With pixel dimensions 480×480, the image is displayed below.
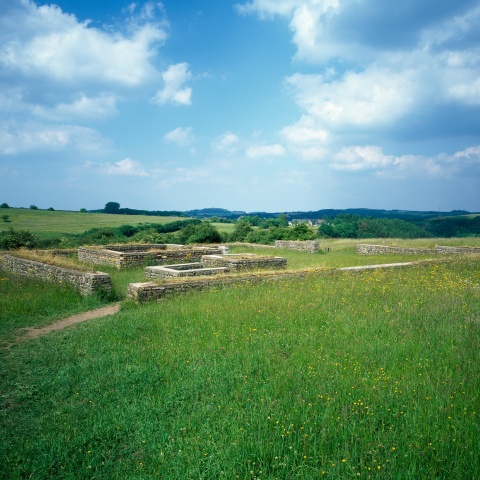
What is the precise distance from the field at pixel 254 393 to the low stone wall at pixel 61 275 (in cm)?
322

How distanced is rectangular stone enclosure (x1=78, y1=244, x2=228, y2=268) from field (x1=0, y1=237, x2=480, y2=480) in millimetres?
9161

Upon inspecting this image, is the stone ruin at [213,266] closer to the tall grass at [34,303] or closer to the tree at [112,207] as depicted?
the tall grass at [34,303]

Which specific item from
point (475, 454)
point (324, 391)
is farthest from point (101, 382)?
point (475, 454)

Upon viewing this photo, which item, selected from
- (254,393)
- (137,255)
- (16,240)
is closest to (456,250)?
(137,255)

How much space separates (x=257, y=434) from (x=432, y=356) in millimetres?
2911

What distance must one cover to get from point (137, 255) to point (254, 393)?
14158mm

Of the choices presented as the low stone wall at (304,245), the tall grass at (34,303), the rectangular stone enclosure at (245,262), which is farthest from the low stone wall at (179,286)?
the low stone wall at (304,245)

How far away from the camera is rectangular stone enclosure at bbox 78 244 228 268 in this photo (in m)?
17.3

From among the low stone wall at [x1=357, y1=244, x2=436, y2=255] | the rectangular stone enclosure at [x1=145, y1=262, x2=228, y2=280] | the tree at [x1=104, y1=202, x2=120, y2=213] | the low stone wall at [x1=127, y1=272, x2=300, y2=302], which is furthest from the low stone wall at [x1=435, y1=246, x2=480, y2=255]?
the tree at [x1=104, y1=202, x2=120, y2=213]

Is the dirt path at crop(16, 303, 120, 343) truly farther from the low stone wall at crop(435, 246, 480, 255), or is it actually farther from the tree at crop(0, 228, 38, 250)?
the low stone wall at crop(435, 246, 480, 255)

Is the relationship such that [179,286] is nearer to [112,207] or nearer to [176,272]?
[176,272]

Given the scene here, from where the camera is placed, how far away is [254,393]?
4.38m

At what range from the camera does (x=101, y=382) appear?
201 inches

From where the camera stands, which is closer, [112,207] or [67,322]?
[67,322]
